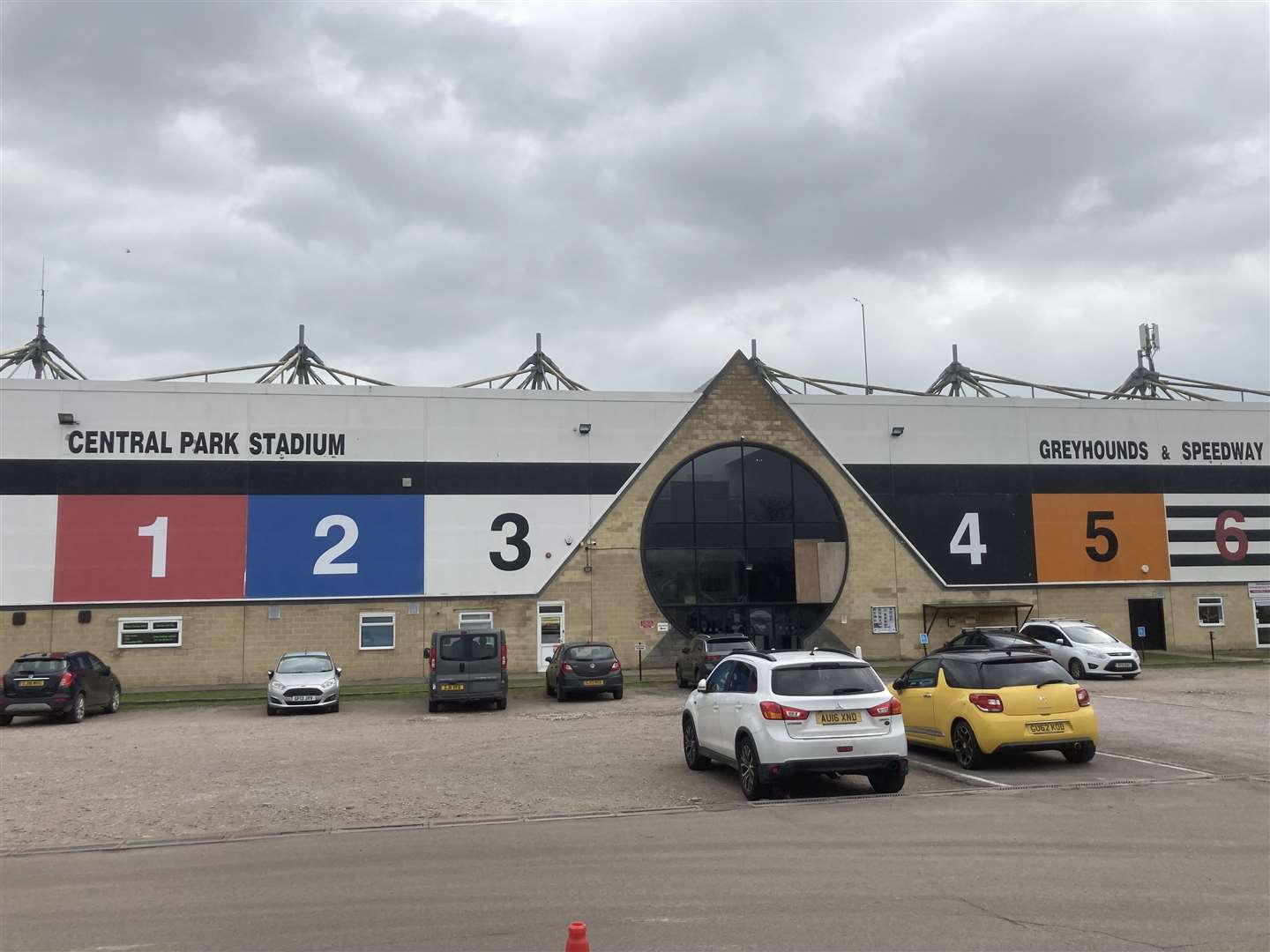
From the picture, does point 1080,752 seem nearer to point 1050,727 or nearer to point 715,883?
point 1050,727

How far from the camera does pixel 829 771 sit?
34.7 feet

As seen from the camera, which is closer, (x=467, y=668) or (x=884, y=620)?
(x=467, y=668)

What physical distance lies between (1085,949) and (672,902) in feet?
8.55

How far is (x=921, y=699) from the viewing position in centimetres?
1377

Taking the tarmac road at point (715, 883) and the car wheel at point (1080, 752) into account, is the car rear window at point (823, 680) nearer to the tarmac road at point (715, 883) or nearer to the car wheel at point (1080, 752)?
the tarmac road at point (715, 883)

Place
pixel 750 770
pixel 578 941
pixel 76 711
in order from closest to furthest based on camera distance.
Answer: pixel 578 941
pixel 750 770
pixel 76 711

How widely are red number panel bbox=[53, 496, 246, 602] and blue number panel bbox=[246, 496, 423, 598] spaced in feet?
2.02

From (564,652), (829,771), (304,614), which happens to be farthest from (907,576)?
(829,771)

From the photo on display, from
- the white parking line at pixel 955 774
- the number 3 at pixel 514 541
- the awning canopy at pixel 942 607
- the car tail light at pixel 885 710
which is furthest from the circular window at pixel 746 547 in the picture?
the car tail light at pixel 885 710

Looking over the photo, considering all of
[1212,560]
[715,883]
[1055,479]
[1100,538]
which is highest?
[1055,479]

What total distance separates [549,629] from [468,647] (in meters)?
10.1

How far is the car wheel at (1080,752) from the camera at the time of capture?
12.5 meters

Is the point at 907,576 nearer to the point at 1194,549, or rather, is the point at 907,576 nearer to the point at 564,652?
the point at 1194,549

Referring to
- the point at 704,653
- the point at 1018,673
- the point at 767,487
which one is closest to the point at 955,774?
the point at 1018,673
